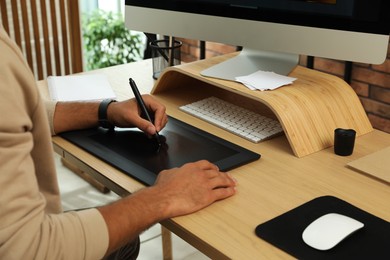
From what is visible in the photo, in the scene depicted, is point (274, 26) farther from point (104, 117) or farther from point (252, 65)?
point (104, 117)

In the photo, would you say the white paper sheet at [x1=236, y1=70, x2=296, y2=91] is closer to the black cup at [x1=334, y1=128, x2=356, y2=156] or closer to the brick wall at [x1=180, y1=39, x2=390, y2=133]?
the black cup at [x1=334, y1=128, x2=356, y2=156]

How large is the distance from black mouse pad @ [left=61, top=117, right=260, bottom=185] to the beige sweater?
0.23 metres

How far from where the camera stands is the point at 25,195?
802mm

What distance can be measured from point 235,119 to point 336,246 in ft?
1.96

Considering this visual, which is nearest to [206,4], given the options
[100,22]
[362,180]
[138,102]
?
[138,102]

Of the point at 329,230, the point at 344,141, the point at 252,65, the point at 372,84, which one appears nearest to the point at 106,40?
the point at 372,84

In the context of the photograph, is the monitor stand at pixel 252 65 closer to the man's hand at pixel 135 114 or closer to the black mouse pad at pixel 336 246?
the man's hand at pixel 135 114

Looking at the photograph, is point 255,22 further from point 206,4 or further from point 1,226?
point 1,226

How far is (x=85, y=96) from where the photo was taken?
1561mm

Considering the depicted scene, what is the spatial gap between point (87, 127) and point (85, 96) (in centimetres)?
23

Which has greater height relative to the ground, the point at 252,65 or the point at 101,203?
the point at 252,65

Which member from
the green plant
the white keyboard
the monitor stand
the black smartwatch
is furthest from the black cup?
the green plant

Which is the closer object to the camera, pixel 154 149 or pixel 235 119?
pixel 154 149

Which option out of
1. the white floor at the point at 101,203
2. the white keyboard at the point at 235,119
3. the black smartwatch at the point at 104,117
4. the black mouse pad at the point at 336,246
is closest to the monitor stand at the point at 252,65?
the white keyboard at the point at 235,119
